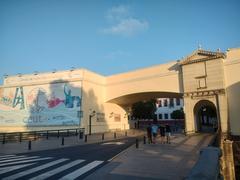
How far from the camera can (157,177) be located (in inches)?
322

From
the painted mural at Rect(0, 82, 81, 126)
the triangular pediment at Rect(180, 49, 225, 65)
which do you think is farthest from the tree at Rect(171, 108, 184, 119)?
the painted mural at Rect(0, 82, 81, 126)

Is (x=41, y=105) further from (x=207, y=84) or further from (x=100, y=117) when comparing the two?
(x=207, y=84)

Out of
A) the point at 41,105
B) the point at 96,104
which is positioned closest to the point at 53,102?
the point at 41,105

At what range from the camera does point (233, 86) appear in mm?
27672

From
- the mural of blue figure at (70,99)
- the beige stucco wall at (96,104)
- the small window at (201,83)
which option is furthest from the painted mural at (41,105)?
the small window at (201,83)

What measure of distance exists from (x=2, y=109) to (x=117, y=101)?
21.3 meters

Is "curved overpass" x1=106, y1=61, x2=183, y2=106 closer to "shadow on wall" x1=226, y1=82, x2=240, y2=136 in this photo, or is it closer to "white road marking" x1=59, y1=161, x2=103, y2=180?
"shadow on wall" x1=226, y1=82, x2=240, y2=136

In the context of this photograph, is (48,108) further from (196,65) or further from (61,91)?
(196,65)

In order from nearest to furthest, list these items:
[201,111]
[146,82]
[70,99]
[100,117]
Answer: [70,99] → [146,82] → [100,117] → [201,111]

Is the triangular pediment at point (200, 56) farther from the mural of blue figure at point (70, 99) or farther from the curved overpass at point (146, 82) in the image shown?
the mural of blue figure at point (70, 99)

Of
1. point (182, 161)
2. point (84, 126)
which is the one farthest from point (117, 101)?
point (182, 161)

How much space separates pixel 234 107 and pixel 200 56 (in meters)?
7.61

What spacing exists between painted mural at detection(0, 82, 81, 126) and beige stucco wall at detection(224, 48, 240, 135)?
67.4ft

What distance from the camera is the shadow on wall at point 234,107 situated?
27.3 meters
